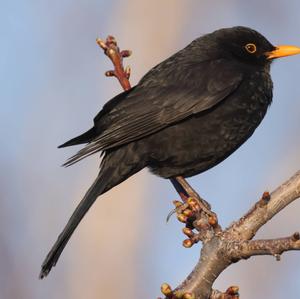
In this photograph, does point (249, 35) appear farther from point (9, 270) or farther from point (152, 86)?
point (9, 270)

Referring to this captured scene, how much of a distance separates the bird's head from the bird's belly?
0.71 metres

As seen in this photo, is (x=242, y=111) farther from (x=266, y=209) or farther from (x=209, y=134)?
(x=266, y=209)

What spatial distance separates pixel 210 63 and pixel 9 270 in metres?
3.18

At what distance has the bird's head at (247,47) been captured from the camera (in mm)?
6492

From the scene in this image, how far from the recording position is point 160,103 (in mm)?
5820

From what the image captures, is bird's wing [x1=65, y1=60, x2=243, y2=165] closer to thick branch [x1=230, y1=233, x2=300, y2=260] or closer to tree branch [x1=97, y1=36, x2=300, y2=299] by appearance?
tree branch [x1=97, y1=36, x2=300, y2=299]

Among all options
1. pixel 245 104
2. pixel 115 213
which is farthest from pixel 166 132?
pixel 115 213

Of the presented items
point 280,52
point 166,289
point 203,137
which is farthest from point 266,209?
point 280,52

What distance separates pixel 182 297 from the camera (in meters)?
3.95

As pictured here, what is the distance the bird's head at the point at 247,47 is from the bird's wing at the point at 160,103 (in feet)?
1.34

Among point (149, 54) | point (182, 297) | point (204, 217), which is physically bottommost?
point (182, 297)

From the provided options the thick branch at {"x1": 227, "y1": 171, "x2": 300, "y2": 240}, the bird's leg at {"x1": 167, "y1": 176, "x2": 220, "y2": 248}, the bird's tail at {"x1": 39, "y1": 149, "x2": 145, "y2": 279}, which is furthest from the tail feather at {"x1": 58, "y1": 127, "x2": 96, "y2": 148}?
the thick branch at {"x1": 227, "y1": 171, "x2": 300, "y2": 240}

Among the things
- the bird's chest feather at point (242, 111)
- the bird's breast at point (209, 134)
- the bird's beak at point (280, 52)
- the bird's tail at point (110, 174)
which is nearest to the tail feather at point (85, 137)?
the bird's tail at point (110, 174)

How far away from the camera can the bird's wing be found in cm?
564
